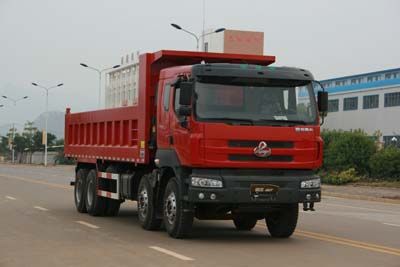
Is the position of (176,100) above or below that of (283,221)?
above

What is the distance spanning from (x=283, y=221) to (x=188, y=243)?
2.07 m

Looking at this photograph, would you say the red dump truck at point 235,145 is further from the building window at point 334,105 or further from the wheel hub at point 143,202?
the building window at point 334,105

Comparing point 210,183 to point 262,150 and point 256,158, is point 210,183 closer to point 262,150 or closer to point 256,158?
point 256,158

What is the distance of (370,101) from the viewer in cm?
8475

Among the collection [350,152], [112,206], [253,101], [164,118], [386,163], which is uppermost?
[253,101]

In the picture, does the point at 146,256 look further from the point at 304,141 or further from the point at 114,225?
the point at 114,225

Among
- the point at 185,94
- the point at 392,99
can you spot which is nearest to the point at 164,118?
the point at 185,94

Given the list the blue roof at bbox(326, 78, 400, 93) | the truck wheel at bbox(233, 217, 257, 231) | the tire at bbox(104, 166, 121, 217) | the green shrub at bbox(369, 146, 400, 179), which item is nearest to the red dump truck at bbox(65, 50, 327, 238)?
the truck wheel at bbox(233, 217, 257, 231)

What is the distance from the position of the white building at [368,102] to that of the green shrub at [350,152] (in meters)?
33.2

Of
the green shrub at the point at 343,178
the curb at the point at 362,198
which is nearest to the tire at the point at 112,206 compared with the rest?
the curb at the point at 362,198

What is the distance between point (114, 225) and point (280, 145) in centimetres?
469

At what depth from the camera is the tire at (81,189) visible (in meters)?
18.4

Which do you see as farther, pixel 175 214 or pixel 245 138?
pixel 175 214

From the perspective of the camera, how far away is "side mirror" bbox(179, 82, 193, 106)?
1192 centimetres
